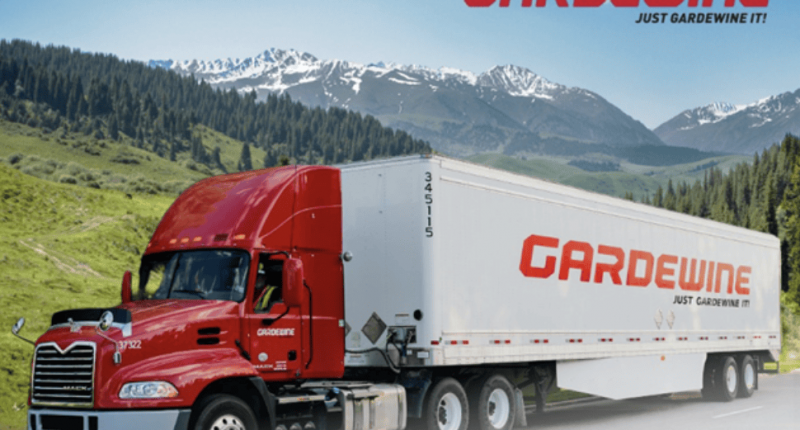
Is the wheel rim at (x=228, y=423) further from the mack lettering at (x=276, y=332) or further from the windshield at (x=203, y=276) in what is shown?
the windshield at (x=203, y=276)

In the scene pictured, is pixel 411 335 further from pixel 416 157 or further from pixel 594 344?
pixel 594 344

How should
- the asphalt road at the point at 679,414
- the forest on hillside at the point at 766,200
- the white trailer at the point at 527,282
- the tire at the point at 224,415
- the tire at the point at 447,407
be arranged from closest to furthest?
the tire at the point at 224,415, the tire at the point at 447,407, the white trailer at the point at 527,282, the asphalt road at the point at 679,414, the forest on hillside at the point at 766,200

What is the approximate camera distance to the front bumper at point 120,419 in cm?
931

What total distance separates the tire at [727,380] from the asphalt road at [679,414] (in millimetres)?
236

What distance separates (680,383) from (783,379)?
12281mm

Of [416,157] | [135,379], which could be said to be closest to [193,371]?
[135,379]

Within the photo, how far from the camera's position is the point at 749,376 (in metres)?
23.4

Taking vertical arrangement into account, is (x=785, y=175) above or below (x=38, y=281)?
above

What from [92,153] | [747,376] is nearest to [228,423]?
[747,376]

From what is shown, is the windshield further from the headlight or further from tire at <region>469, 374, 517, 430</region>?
tire at <region>469, 374, 517, 430</region>

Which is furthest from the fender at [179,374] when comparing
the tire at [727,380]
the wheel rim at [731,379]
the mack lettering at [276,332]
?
the wheel rim at [731,379]

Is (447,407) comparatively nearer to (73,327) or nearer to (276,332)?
(276,332)

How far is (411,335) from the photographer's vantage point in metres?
12.8

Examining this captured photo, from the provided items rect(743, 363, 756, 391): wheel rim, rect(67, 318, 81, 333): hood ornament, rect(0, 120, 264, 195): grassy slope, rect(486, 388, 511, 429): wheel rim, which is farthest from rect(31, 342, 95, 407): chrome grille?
rect(0, 120, 264, 195): grassy slope
